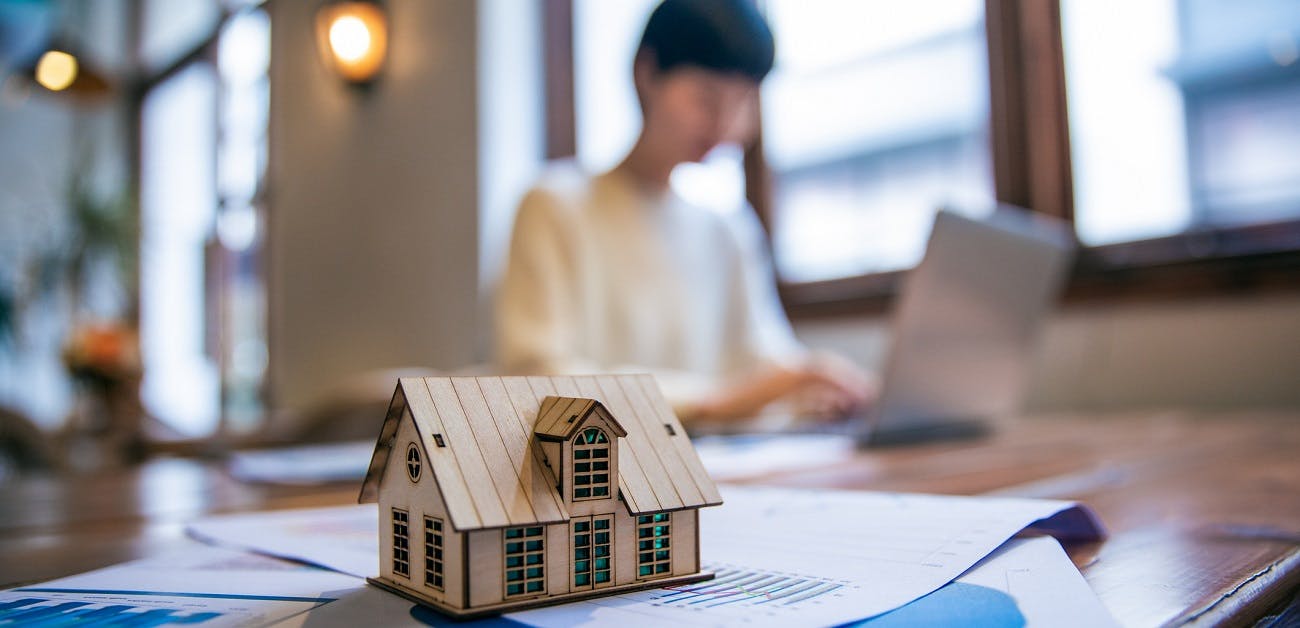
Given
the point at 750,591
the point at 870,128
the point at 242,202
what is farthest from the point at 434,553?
the point at 242,202

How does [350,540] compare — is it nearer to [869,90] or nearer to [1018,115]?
[1018,115]

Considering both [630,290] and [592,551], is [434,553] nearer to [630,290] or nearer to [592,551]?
[592,551]

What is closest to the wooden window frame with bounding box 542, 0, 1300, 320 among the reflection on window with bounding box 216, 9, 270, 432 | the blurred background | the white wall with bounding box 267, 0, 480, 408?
the blurred background

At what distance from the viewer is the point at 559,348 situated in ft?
5.18

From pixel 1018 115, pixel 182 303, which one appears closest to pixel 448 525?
pixel 1018 115

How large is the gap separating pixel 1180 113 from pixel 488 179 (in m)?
2.10

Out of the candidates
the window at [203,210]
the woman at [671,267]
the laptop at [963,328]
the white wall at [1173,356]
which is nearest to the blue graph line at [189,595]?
the laptop at [963,328]

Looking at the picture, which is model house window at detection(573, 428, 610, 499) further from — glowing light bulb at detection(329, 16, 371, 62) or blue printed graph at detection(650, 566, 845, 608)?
glowing light bulb at detection(329, 16, 371, 62)

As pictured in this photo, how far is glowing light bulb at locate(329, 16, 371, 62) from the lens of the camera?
3378 millimetres

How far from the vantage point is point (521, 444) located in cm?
33

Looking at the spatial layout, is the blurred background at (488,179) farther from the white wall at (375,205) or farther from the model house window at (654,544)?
the model house window at (654,544)

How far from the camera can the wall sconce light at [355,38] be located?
3.36 meters

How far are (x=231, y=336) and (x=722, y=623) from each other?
4884 mm

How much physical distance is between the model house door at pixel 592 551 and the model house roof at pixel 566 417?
0.03 metres
